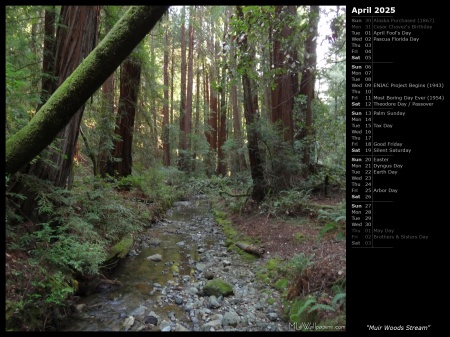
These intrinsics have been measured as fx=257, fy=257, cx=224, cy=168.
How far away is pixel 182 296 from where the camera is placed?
4.26 m

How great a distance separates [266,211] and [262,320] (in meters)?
4.59

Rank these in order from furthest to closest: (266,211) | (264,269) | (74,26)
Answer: (266,211), (264,269), (74,26)

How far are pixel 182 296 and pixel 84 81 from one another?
11.6 feet

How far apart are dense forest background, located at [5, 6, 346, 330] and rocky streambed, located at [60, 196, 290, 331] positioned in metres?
0.55

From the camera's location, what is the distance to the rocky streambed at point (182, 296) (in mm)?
3500

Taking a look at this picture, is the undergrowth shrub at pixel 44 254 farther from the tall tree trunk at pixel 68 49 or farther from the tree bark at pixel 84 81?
the tree bark at pixel 84 81

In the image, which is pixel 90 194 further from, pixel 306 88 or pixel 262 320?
pixel 306 88

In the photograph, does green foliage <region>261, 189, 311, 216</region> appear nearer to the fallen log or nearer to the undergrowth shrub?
the fallen log

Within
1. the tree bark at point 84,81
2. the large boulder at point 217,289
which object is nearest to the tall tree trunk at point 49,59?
the tree bark at point 84,81

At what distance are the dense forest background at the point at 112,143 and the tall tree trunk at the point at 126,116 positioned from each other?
0.04 metres


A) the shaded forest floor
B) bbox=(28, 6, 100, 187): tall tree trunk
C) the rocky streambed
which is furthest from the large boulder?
bbox=(28, 6, 100, 187): tall tree trunk
